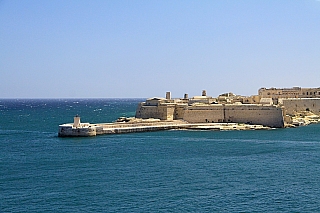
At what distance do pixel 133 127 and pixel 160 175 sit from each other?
15864 millimetres

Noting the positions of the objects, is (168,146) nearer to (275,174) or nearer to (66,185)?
(275,174)

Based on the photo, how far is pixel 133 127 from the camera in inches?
1312

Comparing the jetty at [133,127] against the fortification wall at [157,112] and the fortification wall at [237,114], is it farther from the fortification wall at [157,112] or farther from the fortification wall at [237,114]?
the fortification wall at [157,112]

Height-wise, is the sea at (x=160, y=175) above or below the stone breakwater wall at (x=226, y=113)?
below

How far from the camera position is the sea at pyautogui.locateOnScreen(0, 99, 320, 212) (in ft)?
45.6

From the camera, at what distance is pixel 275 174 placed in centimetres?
1788

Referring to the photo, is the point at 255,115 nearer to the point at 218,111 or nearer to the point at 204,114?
the point at 218,111

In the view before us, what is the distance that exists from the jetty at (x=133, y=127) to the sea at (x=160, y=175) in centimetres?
125

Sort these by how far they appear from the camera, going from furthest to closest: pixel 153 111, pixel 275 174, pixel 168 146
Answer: pixel 153 111 → pixel 168 146 → pixel 275 174

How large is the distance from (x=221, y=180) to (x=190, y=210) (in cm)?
377

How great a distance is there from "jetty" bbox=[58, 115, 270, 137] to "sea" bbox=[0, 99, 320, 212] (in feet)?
4.10

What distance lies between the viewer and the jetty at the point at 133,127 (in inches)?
1181

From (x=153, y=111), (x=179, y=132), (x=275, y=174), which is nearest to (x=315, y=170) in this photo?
(x=275, y=174)

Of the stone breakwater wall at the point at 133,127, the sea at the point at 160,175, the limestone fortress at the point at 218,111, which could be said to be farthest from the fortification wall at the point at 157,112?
the sea at the point at 160,175
